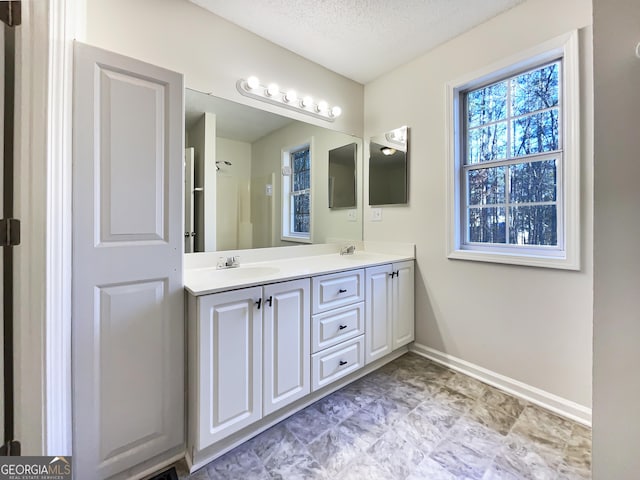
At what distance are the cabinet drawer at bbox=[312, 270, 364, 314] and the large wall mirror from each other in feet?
2.09

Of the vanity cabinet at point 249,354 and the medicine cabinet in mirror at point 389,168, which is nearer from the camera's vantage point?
the vanity cabinet at point 249,354

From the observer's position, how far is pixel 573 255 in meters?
1.56

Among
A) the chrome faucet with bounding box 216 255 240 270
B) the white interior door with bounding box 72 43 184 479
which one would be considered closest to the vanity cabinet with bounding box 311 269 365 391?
the chrome faucet with bounding box 216 255 240 270

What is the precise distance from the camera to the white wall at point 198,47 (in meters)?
1.49

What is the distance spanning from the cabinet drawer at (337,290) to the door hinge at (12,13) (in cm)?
155

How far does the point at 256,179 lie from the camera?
2062mm

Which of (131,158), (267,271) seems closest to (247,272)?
(267,271)

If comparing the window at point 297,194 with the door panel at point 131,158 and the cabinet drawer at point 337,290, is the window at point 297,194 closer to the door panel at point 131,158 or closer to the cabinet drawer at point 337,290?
the cabinet drawer at point 337,290

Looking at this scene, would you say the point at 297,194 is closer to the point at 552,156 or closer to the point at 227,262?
the point at 227,262

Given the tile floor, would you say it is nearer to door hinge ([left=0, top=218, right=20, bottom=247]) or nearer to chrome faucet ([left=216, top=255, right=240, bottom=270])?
chrome faucet ([left=216, top=255, right=240, bottom=270])

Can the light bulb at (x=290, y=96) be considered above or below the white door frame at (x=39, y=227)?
above

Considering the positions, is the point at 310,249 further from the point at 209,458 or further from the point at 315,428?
the point at 209,458

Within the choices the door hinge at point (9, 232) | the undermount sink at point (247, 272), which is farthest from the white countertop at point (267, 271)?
the door hinge at point (9, 232)

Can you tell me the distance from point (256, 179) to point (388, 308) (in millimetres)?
1413
